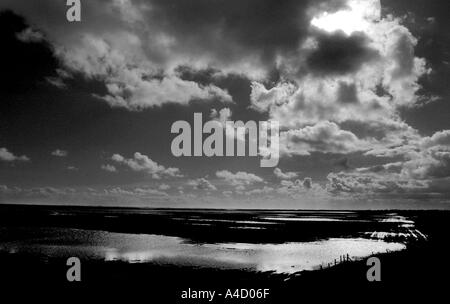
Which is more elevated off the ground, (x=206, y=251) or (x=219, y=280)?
(x=219, y=280)

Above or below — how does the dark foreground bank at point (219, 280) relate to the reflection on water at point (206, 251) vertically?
above

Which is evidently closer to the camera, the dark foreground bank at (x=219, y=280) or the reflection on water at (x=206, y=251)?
the dark foreground bank at (x=219, y=280)

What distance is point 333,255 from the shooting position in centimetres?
3800

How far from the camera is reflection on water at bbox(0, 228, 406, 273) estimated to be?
3234cm

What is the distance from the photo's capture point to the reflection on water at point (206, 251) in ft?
106

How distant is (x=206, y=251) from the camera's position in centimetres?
3834

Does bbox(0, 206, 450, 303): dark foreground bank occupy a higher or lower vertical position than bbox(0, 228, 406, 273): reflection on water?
higher

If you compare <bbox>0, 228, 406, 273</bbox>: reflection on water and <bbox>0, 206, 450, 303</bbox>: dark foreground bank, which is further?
<bbox>0, 228, 406, 273</bbox>: reflection on water

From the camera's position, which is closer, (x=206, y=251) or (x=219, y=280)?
(x=219, y=280)

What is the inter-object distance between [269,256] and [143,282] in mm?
15273
